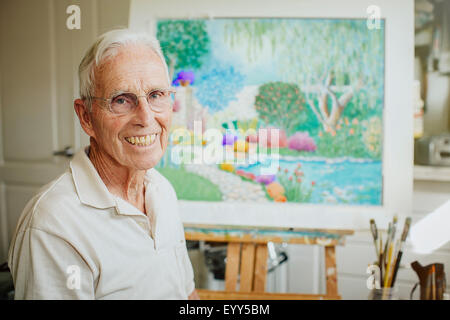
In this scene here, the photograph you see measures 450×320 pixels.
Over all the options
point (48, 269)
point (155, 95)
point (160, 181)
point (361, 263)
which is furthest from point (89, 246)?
point (361, 263)

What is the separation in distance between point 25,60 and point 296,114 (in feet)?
2.63

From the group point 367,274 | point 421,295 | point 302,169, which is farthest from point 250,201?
point 421,295

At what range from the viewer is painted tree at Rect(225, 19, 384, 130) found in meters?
1.11

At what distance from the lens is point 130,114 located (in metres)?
0.96

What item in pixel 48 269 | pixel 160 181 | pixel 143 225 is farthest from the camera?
pixel 160 181

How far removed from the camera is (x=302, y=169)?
45.3 inches

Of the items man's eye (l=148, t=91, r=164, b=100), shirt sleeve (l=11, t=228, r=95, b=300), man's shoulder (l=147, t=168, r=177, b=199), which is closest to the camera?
shirt sleeve (l=11, t=228, r=95, b=300)

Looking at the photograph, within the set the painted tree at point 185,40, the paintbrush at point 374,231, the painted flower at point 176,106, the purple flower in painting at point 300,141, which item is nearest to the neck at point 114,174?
the painted flower at point 176,106

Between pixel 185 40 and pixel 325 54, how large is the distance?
0.40 metres

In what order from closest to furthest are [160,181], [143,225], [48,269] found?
[48,269] → [143,225] → [160,181]

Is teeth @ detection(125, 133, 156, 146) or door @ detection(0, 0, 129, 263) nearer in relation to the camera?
teeth @ detection(125, 133, 156, 146)

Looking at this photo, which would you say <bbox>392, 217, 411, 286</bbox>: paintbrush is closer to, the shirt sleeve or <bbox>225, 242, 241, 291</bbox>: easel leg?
<bbox>225, 242, 241, 291</bbox>: easel leg

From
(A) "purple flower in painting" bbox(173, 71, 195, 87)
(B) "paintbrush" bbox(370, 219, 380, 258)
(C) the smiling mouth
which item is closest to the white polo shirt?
(C) the smiling mouth

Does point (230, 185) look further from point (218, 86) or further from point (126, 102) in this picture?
point (126, 102)
